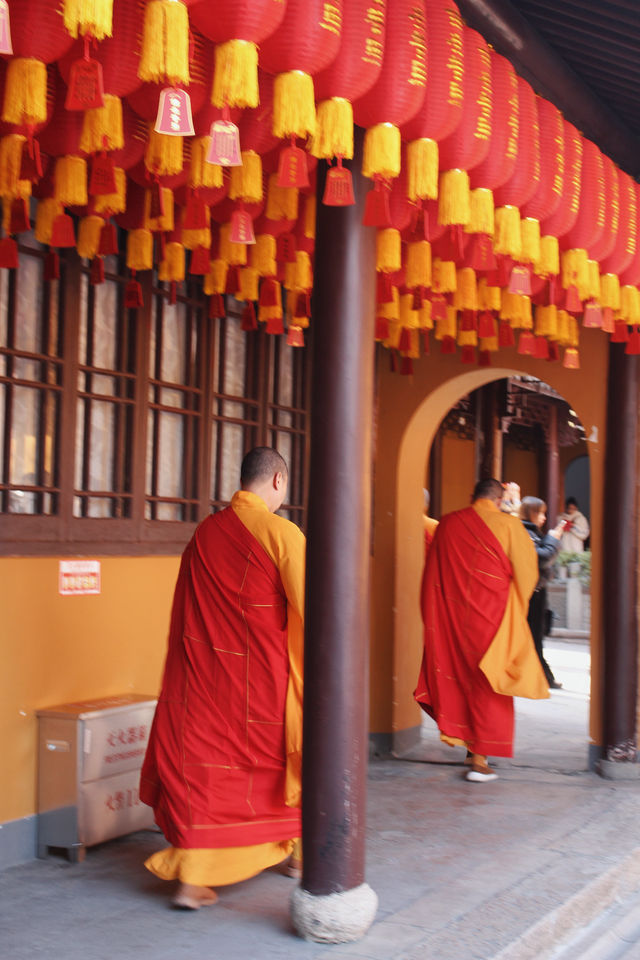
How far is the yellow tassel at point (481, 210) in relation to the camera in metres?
3.67

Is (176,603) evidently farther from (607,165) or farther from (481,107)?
(607,165)

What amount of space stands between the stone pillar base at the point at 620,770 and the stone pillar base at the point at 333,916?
2870mm

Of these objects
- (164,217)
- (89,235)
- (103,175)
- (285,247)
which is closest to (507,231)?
(285,247)

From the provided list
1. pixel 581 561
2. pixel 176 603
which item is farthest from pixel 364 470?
pixel 581 561

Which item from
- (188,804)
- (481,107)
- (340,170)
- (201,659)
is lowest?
(188,804)

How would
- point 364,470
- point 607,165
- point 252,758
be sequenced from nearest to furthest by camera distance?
point 364,470, point 252,758, point 607,165

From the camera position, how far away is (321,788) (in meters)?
3.23

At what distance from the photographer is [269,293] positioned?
4695 millimetres

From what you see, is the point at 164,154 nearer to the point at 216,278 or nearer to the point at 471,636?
the point at 216,278

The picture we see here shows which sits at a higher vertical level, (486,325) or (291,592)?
(486,325)

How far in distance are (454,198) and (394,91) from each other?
0.50m

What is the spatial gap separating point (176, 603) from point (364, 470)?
892mm

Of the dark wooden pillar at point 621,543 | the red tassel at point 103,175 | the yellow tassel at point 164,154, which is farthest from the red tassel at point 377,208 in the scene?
the dark wooden pillar at point 621,543

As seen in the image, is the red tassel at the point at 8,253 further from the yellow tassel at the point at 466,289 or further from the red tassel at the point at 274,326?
the yellow tassel at the point at 466,289
